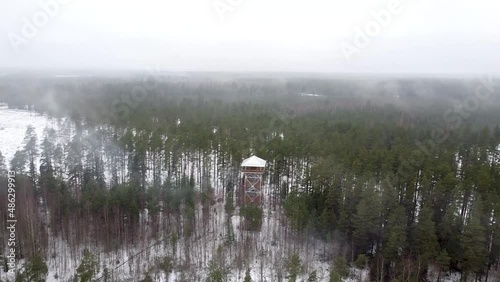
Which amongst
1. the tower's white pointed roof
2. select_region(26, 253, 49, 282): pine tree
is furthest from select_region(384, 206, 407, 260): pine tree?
select_region(26, 253, 49, 282): pine tree

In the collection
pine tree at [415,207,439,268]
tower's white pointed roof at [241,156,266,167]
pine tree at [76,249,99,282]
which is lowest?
pine tree at [76,249,99,282]

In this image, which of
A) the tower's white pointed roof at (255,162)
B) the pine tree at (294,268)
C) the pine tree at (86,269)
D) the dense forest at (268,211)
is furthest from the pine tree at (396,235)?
the pine tree at (86,269)

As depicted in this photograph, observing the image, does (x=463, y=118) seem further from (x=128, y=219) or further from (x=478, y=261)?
(x=128, y=219)

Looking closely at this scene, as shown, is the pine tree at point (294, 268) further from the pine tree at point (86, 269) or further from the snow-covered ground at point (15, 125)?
the snow-covered ground at point (15, 125)

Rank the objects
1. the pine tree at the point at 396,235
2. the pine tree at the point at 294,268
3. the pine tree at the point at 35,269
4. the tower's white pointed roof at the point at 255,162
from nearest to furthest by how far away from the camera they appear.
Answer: the pine tree at the point at 35,269
the pine tree at the point at 294,268
the pine tree at the point at 396,235
the tower's white pointed roof at the point at 255,162

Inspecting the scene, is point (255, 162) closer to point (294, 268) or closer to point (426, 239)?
point (294, 268)

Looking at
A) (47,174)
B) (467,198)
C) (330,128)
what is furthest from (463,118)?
(47,174)

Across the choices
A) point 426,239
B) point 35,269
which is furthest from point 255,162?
point 35,269

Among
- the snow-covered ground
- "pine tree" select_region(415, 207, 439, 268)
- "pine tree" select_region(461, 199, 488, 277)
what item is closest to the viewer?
"pine tree" select_region(461, 199, 488, 277)

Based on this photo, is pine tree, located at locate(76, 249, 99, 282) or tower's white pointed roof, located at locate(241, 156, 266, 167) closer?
pine tree, located at locate(76, 249, 99, 282)

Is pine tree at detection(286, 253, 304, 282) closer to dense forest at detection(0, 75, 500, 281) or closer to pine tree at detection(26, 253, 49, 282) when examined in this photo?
dense forest at detection(0, 75, 500, 281)
